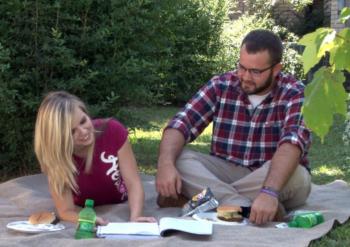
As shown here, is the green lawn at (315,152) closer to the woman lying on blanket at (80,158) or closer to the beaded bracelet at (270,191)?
the beaded bracelet at (270,191)

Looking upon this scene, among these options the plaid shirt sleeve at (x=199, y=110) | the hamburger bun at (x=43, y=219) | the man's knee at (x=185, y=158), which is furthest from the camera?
the plaid shirt sleeve at (x=199, y=110)

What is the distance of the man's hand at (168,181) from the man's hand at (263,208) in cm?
52

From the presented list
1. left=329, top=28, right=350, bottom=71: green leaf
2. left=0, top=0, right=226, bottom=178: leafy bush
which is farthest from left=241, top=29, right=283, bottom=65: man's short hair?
left=329, top=28, right=350, bottom=71: green leaf

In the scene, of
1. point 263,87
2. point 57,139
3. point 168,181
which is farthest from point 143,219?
point 263,87

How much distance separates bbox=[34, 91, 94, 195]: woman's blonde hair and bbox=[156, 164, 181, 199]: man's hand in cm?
51

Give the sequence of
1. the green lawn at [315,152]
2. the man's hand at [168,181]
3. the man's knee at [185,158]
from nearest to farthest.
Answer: the man's hand at [168,181]
the man's knee at [185,158]
the green lawn at [315,152]

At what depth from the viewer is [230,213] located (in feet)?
11.2

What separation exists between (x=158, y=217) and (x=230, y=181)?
0.56m

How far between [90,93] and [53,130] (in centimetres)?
191

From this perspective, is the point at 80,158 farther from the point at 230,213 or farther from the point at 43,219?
the point at 230,213

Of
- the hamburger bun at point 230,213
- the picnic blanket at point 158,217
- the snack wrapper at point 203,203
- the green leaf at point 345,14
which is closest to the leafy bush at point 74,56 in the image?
the picnic blanket at point 158,217

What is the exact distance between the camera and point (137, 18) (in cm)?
514

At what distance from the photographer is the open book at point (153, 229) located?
10.0 feet

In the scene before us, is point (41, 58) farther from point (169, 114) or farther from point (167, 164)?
point (169, 114)
